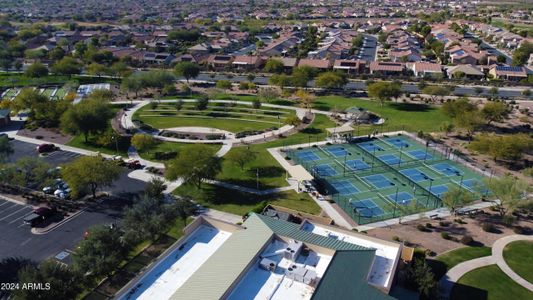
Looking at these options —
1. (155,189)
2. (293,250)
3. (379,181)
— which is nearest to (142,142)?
(155,189)

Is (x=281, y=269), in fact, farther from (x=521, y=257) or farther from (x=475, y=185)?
(x=475, y=185)

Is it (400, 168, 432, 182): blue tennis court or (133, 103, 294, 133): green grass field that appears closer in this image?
(400, 168, 432, 182): blue tennis court

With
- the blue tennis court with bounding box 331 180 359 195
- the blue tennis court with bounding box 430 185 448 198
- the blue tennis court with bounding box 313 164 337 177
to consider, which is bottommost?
the blue tennis court with bounding box 430 185 448 198

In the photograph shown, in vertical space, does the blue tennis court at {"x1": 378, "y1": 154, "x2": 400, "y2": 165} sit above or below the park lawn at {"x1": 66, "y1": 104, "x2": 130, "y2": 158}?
below

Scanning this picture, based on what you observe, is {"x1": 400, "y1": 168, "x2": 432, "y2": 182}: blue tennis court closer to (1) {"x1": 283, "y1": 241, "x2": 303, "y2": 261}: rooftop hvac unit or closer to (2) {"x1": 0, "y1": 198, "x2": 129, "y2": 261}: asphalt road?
(1) {"x1": 283, "y1": 241, "x2": 303, "y2": 261}: rooftop hvac unit

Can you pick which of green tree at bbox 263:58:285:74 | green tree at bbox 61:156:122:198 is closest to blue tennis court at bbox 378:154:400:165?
green tree at bbox 61:156:122:198

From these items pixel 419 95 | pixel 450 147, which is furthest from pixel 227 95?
pixel 450 147

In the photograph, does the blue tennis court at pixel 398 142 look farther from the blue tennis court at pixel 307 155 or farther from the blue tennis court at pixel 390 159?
the blue tennis court at pixel 307 155
